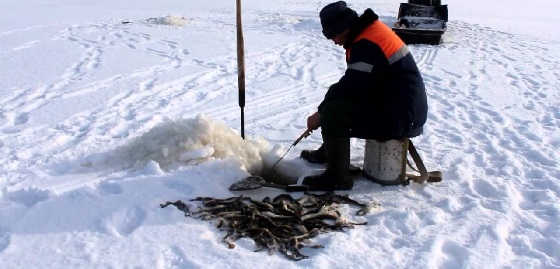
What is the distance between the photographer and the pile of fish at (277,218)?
3277mm

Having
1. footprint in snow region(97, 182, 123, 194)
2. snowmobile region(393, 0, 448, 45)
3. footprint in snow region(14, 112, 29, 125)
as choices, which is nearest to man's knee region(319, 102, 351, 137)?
footprint in snow region(97, 182, 123, 194)

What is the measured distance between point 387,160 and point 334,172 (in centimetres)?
43

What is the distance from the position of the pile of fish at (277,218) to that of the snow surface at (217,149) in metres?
0.09

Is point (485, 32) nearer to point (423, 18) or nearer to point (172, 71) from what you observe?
point (423, 18)

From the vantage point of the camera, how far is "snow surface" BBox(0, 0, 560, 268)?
3201mm

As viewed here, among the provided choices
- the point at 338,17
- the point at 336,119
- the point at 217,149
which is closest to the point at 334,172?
the point at 336,119

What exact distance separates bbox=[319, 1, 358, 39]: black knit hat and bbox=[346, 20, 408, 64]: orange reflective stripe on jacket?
0.13 metres

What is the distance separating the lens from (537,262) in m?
3.16

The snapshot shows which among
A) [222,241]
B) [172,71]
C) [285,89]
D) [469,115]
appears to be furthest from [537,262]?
[172,71]

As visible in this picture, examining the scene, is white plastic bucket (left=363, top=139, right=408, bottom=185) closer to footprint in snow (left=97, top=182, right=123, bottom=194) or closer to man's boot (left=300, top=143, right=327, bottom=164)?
man's boot (left=300, top=143, right=327, bottom=164)

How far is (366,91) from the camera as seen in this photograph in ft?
12.7

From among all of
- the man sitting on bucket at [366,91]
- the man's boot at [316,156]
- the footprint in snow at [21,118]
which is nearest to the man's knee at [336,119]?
the man sitting on bucket at [366,91]

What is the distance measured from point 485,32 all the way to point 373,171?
34.6 feet

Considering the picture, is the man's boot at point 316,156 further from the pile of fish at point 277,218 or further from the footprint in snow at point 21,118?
the footprint in snow at point 21,118
